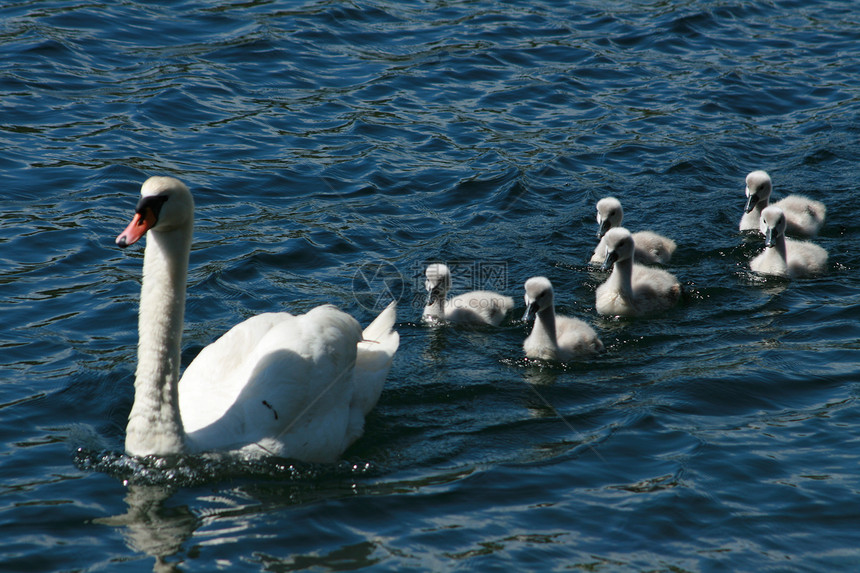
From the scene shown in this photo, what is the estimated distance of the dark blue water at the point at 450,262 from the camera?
18.0 feet

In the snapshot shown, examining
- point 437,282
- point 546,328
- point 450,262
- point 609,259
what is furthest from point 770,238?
point 437,282

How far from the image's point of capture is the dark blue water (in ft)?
18.0

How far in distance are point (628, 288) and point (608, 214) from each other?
1.27 m

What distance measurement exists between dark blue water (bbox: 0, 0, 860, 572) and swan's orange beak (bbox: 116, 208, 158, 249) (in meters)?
1.39

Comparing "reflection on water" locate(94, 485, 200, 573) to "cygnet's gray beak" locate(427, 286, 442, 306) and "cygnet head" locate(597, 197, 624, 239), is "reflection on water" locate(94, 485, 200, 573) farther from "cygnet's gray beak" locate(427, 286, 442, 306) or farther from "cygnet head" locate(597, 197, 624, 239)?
"cygnet head" locate(597, 197, 624, 239)

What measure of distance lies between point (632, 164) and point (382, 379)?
6.03 m

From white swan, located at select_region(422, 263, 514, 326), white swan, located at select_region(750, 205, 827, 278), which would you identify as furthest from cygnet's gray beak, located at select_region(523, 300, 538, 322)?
white swan, located at select_region(750, 205, 827, 278)

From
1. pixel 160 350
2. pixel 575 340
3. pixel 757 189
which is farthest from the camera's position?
pixel 757 189

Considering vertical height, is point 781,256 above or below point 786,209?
below

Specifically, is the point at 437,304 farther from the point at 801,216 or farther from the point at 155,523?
the point at 801,216

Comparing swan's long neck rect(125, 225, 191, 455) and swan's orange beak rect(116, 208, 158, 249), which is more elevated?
swan's orange beak rect(116, 208, 158, 249)

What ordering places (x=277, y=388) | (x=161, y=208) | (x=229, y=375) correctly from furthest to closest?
(x=229, y=375), (x=277, y=388), (x=161, y=208)

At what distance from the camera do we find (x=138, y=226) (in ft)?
17.4

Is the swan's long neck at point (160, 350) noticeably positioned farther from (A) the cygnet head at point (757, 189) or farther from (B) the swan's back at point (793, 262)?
(A) the cygnet head at point (757, 189)
